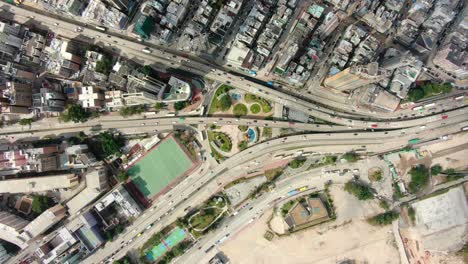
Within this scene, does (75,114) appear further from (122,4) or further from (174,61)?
(122,4)

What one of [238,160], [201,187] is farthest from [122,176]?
[238,160]

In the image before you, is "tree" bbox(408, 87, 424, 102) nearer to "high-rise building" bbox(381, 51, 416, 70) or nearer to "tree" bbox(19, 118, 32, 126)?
"high-rise building" bbox(381, 51, 416, 70)

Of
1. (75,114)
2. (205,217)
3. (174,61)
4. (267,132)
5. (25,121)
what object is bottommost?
(205,217)

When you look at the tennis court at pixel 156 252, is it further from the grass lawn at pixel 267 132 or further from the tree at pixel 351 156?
the tree at pixel 351 156

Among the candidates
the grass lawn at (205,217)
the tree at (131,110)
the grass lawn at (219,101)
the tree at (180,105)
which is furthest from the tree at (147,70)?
the grass lawn at (205,217)

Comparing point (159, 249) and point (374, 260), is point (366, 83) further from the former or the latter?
point (159, 249)

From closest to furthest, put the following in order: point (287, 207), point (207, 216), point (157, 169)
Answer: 1. point (207, 216)
2. point (157, 169)
3. point (287, 207)

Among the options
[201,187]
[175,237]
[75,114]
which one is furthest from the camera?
[175,237]
